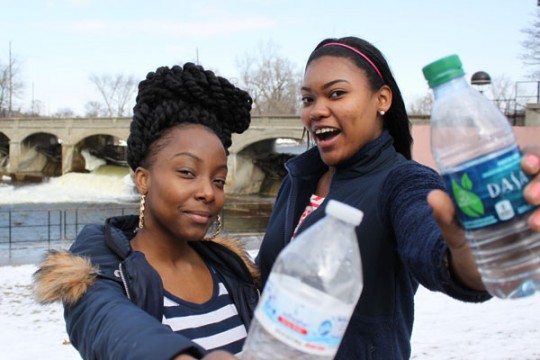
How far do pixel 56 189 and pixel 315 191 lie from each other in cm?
3953

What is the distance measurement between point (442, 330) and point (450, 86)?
6.25 metres

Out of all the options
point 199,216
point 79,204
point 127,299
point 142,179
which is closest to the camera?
point 127,299

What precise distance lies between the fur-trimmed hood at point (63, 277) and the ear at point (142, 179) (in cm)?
41

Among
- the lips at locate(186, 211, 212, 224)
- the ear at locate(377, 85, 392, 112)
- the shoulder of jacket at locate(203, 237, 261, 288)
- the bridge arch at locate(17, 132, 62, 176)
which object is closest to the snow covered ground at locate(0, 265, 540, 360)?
the shoulder of jacket at locate(203, 237, 261, 288)

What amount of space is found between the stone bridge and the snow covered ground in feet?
87.1

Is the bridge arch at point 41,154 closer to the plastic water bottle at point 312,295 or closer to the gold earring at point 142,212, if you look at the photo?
the gold earring at point 142,212

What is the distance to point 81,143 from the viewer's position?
4741cm

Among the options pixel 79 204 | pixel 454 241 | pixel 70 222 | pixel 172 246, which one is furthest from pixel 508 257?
pixel 79 204

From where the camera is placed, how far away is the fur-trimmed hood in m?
1.74

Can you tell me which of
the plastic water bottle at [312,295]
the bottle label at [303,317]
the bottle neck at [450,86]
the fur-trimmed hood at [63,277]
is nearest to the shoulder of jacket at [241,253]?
the fur-trimmed hood at [63,277]

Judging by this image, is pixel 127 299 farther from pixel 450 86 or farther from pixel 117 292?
pixel 450 86

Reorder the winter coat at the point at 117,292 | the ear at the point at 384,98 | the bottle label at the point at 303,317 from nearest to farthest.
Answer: the bottle label at the point at 303,317
the winter coat at the point at 117,292
the ear at the point at 384,98

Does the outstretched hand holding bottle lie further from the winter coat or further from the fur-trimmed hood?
the fur-trimmed hood

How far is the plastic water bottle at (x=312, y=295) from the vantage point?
3.77ft
